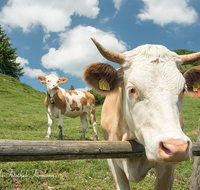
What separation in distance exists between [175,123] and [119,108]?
1143 mm

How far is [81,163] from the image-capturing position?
171 inches

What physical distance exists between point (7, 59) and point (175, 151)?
1811 inches

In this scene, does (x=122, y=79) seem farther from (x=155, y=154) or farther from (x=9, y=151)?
(x=9, y=151)

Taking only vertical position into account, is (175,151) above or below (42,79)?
below

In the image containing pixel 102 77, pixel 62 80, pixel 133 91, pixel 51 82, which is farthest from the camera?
pixel 62 80

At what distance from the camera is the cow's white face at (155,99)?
143 cm

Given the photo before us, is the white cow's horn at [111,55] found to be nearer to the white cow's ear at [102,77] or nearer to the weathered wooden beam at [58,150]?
the white cow's ear at [102,77]

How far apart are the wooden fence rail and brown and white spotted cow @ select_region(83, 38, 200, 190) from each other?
27cm

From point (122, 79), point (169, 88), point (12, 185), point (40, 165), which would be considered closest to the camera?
point (169, 88)

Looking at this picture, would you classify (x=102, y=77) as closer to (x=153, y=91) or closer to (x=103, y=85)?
(x=103, y=85)

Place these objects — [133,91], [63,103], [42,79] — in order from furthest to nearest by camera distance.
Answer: [63,103]
[42,79]
[133,91]

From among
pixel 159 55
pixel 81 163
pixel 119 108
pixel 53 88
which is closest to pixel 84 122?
pixel 53 88

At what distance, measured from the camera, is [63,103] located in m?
9.12

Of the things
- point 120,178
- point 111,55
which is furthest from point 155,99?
point 120,178
